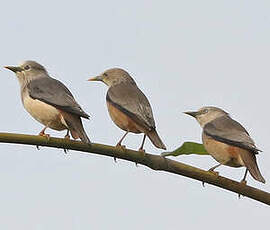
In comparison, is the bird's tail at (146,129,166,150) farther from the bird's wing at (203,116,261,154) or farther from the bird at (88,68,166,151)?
the bird's wing at (203,116,261,154)

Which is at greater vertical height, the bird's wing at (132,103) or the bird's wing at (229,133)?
the bird's wing at (229,133)

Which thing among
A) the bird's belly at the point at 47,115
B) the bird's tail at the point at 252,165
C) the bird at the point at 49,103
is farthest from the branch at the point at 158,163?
the bird's belly at the point at 47,115

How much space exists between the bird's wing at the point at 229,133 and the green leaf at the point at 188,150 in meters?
1.33

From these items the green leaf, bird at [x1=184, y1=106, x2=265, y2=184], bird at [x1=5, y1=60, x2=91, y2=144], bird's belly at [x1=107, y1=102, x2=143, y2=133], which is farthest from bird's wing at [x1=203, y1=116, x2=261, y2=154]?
the green leaf

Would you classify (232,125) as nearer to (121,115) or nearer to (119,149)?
(121,115)

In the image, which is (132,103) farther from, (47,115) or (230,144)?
(230,144)

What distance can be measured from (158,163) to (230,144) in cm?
197

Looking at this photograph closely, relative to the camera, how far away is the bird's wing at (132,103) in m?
5.48

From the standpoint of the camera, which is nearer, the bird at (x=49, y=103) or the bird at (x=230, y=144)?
the bird at (x=230, y=144)

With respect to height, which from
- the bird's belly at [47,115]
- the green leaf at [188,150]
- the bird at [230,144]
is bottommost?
the bird's belly at [47,115]

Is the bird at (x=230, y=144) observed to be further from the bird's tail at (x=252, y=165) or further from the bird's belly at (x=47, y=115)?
the bird's belly at (x=47, y=115)

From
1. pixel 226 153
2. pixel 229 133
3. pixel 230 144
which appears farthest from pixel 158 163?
A: pixel 226 153

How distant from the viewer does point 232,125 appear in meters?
4.95

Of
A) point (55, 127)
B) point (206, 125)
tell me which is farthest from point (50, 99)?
point (206, 125)
